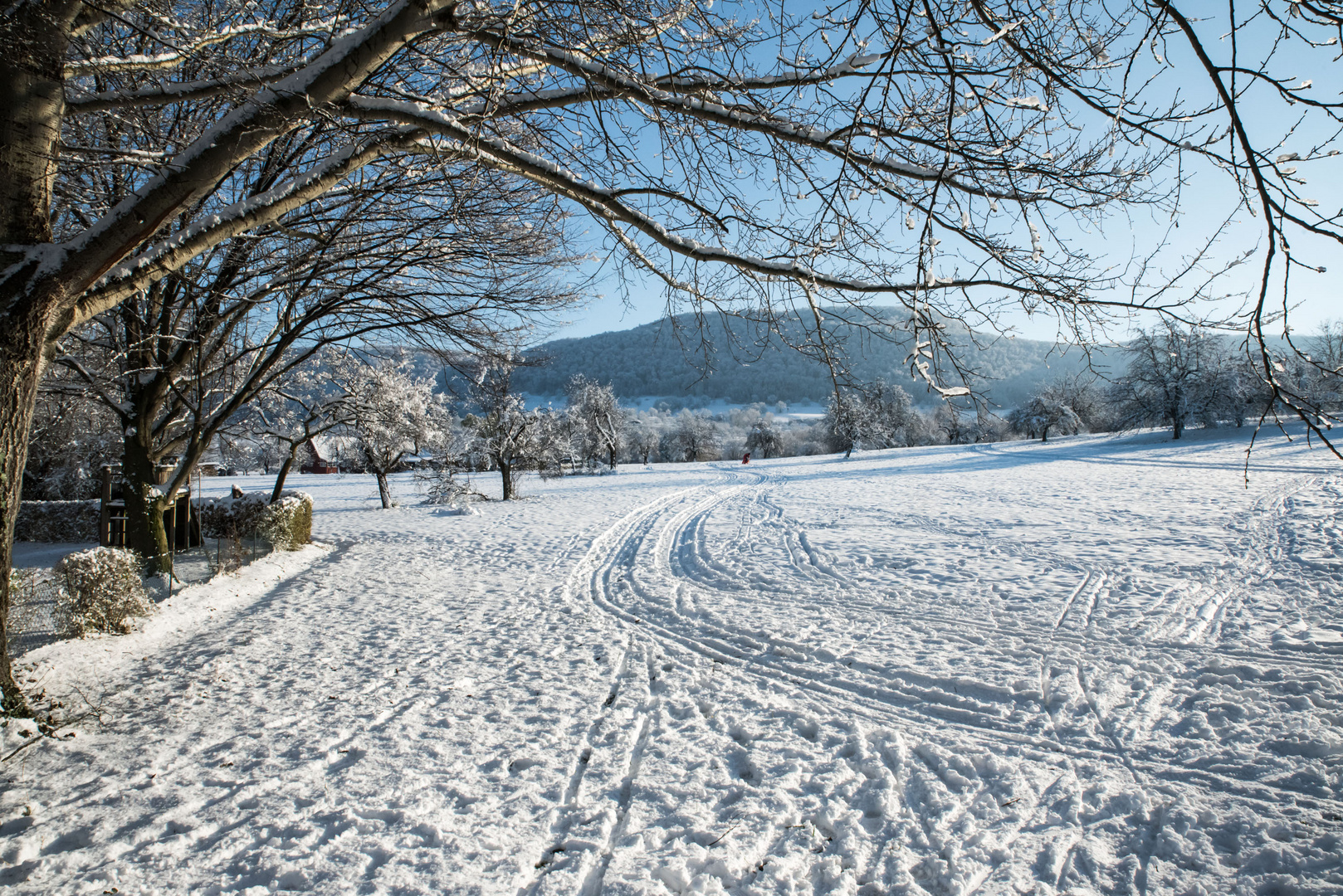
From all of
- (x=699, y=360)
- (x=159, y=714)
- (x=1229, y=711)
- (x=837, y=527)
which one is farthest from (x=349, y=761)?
(x=837, y=527)

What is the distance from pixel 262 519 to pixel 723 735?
1092 cm

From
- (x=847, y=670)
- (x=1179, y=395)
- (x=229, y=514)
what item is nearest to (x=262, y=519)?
(x=229, y=514)

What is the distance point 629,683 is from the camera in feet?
15.6

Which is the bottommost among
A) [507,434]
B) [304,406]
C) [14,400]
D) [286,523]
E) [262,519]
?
[286,523]

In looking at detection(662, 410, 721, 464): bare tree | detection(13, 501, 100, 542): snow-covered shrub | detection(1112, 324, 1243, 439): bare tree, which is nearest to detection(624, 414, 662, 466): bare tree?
detection(662, 410, 721, 464): bare tree

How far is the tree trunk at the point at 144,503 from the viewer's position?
8.02 meters

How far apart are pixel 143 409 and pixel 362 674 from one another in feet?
19.7

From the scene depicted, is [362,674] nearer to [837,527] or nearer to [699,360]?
[699,360]

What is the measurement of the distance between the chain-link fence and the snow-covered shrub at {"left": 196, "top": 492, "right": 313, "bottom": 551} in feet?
0.76

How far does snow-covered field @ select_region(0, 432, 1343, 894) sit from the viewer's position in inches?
104

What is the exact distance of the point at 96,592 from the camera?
571 cm

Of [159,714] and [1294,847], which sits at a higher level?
[159,714]

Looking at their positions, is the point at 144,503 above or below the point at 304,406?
below

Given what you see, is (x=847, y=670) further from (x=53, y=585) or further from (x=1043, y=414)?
(x=1043, y=414)
